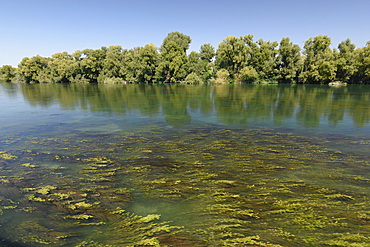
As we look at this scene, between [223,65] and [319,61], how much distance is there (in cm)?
3715

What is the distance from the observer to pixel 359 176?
6.22 metres

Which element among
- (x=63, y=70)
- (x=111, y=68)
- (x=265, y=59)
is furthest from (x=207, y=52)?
(x=63, y=70)

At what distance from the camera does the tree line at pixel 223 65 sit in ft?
235

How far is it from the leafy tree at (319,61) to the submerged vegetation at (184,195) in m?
76.6

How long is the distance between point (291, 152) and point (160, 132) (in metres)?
7.10

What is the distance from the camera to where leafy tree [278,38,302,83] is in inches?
3073

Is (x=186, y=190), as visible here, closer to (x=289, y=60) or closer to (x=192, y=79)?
(x=192, y=79)

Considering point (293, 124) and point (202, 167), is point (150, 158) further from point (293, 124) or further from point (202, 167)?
point (293, 124)

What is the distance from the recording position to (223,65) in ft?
298

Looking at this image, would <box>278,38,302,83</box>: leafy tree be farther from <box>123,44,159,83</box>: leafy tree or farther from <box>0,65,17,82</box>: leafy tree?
<box>0,65,17,82</box>: leafy tree

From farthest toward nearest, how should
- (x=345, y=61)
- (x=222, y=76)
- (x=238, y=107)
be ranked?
(x=222, y=76)
(x=345, y=61)
(x=238, y=107)

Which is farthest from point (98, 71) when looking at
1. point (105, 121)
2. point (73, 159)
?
point (73, 159)

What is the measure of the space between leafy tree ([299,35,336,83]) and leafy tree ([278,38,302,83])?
10.2ft

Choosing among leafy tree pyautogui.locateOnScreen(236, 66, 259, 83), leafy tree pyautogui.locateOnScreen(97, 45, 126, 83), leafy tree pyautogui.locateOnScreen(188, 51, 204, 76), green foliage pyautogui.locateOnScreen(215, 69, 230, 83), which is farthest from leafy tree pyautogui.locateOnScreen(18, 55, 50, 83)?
leafy tree pyautogui.locateOnScreen(236, 66, 259, 83)
